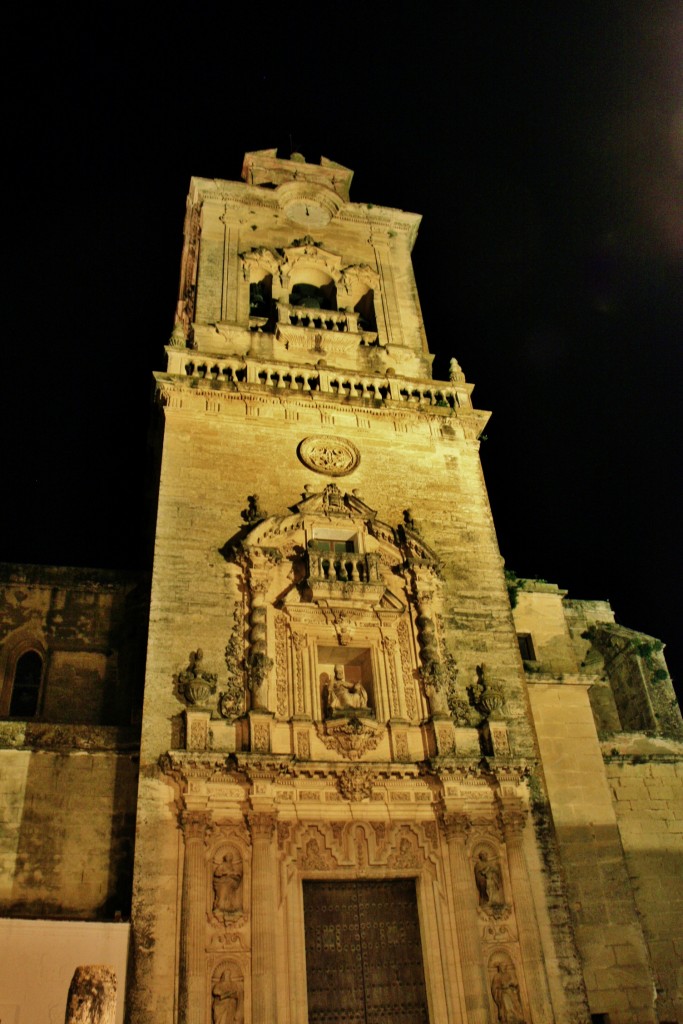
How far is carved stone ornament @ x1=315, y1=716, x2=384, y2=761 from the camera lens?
15297 millimetres

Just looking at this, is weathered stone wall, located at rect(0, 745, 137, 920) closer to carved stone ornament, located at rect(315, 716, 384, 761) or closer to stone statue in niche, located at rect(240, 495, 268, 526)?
carved stone ornament, located at rect(315, 716, 384, 761)

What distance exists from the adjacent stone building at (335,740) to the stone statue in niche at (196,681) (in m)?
0.05

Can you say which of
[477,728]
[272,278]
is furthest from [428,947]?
[272,278]

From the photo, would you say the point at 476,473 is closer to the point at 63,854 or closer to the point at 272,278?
the point at 272,278

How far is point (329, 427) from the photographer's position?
20.1 meters

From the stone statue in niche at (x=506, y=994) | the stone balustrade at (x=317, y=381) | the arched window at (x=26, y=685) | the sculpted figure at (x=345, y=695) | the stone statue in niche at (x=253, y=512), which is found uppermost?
the stone balustrade at (x=317, y=381)

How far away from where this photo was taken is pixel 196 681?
15125mm

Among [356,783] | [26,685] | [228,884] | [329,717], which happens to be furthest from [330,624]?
[26,685]

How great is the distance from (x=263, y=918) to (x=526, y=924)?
15.1 ft

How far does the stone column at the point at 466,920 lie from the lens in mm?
13555

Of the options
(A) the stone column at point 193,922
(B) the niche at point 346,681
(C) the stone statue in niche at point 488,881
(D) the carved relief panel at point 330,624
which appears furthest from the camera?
(B) the niche at point 346,681

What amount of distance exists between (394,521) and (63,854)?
→ 9.46 meters

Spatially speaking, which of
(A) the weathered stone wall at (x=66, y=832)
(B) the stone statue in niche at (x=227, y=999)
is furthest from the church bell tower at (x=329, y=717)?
→ (A) the weathered stone wall at (x=66, y=832)

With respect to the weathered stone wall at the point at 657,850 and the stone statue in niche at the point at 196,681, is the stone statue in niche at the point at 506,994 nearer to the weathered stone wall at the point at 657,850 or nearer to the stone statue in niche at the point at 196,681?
the weathered stone wall at the point at 657,850
